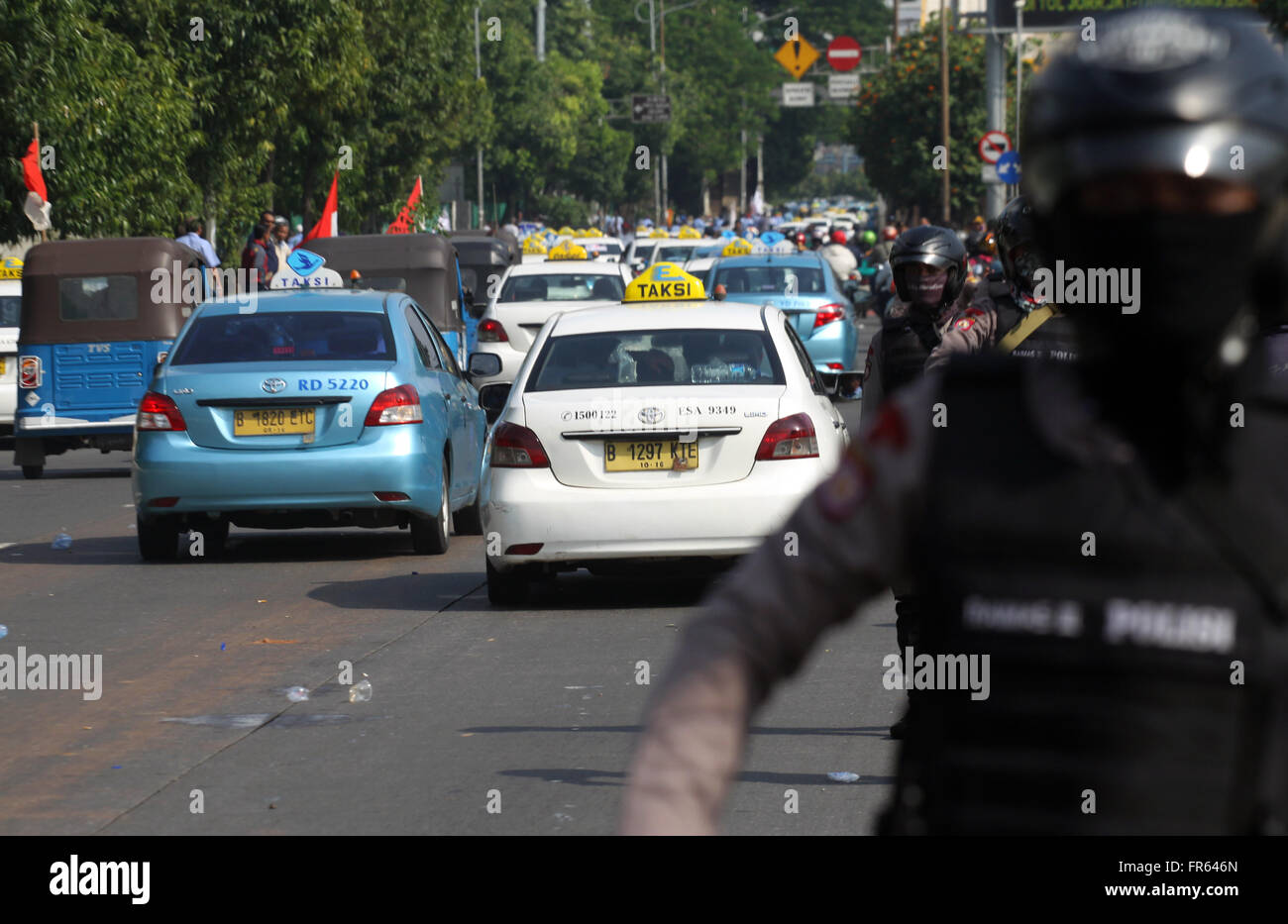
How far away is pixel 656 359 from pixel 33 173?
14.0 m

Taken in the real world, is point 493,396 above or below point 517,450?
above

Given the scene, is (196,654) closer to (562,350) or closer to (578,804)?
(562,350)

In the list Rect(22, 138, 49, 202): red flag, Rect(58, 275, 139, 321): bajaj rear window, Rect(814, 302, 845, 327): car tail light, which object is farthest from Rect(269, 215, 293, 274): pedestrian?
Rect(814, 302, 845, 327): car tail light

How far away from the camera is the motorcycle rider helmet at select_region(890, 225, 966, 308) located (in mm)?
7156

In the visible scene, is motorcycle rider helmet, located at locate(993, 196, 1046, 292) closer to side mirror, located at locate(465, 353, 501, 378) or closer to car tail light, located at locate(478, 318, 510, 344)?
side mirror, located at locate(465, 353, 501, 378)

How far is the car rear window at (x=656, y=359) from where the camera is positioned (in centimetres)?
1100

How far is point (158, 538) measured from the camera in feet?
42.3

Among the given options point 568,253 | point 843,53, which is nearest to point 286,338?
point 568,253

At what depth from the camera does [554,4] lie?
3755 inches

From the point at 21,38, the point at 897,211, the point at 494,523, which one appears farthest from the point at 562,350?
the point at 897,211

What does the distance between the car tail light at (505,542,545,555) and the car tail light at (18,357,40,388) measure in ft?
33.3

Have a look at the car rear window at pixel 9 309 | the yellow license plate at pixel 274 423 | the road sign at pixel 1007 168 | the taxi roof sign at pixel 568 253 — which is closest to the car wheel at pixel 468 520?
the yellow license plate at pixel 274 423

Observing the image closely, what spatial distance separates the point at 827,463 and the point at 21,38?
46.5 feet

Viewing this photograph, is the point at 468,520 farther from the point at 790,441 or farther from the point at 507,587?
the point at 790,441
